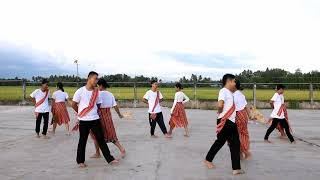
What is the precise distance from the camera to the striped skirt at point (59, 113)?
47.3ft

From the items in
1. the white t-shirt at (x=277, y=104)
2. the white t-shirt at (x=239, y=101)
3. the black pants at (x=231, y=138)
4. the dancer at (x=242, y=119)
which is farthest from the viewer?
the white t-shirt at (x=277, y=104)

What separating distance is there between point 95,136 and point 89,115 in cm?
40

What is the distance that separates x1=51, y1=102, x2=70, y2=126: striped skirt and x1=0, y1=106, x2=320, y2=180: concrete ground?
37 centimetres

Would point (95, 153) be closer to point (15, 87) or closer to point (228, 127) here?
point (228, 127)

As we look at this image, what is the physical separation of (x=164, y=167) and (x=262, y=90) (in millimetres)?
21356

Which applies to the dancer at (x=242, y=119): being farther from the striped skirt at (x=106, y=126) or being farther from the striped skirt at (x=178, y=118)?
the striped skirt at (x=178, y=118)

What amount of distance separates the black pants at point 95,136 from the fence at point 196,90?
19.5 meters

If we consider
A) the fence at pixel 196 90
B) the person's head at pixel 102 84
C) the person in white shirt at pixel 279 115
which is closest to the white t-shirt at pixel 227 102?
the person's head at pixel 102 84

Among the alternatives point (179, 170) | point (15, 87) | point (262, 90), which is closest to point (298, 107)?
point (262, 90)

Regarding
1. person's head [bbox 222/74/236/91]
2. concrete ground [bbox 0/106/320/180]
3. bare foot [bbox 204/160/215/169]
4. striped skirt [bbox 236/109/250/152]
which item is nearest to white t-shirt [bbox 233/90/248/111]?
striped skirt [bbox 236/109/250/152]

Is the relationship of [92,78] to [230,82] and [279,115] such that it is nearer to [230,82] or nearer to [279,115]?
[230,82]

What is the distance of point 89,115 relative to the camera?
28.9 feet

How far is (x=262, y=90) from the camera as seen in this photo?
28953 millimetres

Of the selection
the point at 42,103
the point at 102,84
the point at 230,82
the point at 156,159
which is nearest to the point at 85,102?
→ the point at 102,84
